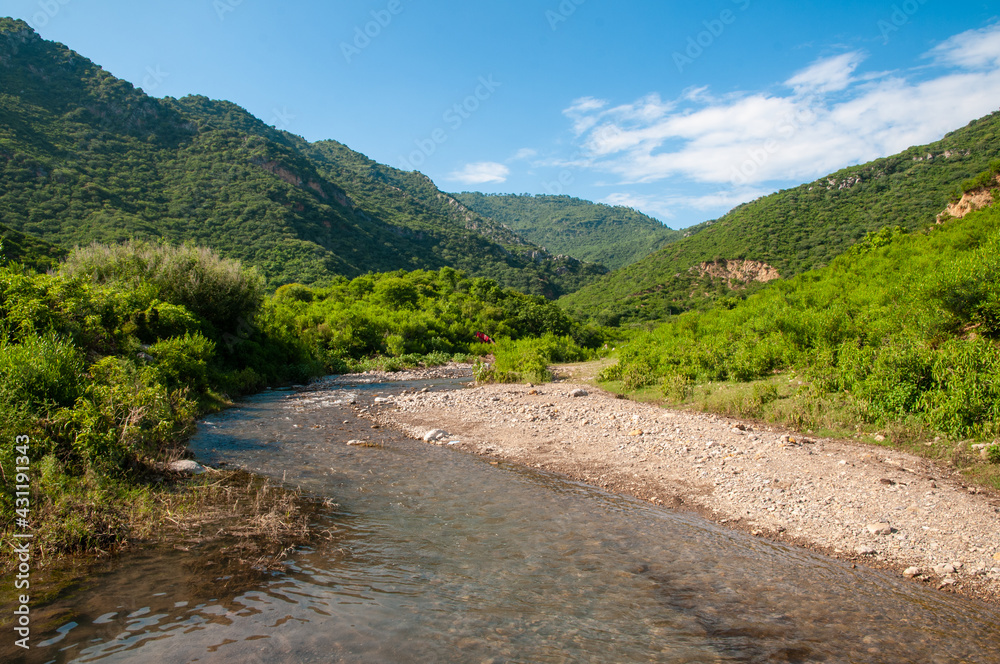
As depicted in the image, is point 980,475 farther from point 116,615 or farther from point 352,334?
point 352,334

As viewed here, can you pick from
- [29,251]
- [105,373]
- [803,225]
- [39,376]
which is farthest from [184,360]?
[803,225]

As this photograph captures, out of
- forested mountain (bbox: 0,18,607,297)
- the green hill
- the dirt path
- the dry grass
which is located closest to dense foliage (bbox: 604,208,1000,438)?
the dirt path

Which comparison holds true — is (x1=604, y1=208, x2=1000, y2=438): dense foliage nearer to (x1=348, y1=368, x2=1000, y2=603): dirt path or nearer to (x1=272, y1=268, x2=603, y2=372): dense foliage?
(x1=348, y1=368, x2=1000, y2=603): dirt path

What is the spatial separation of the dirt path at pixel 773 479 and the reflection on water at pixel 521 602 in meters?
0.56

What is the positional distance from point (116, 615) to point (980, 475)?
37.5 feet

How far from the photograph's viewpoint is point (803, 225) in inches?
2623

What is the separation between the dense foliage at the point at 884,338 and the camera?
9047 mm

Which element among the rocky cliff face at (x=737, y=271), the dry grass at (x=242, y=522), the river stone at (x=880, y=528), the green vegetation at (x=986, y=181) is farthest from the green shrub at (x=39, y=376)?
the rocky cliff face at (x=737, y=271)

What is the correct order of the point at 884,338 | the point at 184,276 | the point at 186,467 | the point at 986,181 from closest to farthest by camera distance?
the point at 186,467
the point at 884,338
the point at 184,276
the point at 986,181

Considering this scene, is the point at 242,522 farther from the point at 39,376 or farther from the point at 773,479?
the point at 773,479

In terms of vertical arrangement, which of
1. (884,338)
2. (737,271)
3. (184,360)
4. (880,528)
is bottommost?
(880,528)

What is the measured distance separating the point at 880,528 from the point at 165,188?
80247 millimetres

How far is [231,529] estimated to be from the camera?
6477 mm

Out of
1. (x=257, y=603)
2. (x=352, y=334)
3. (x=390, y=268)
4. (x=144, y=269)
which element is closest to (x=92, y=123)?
(x=390, y=268)
